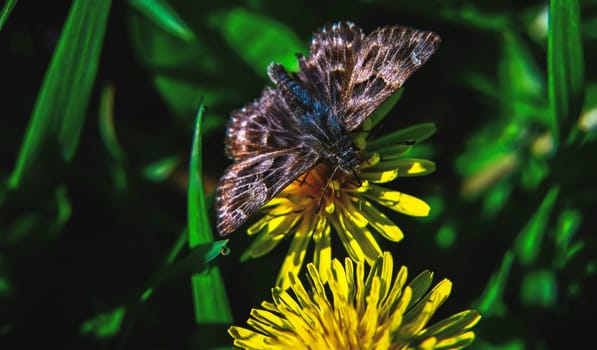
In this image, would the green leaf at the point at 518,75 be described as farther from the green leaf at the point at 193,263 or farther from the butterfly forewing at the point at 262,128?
the green leaf at the point at 193,263

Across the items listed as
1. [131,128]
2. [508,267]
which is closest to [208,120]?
[131,128]

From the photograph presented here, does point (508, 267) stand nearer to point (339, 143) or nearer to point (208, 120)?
point (339, 143)

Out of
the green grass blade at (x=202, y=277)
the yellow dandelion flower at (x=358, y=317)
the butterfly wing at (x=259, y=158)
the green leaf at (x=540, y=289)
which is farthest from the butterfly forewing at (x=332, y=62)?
the green leaf at (x=540, y=289)

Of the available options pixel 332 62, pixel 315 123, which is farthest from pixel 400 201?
pixel 332 62

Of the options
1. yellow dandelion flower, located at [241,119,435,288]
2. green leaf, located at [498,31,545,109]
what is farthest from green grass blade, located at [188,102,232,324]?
green leaf, located at [498,31,545,109]

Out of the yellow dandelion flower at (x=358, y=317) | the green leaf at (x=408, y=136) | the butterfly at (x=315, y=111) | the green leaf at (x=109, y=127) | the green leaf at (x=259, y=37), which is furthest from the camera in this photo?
the green leaf at (x=259, y=37)

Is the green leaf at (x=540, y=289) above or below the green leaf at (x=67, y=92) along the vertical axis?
below
